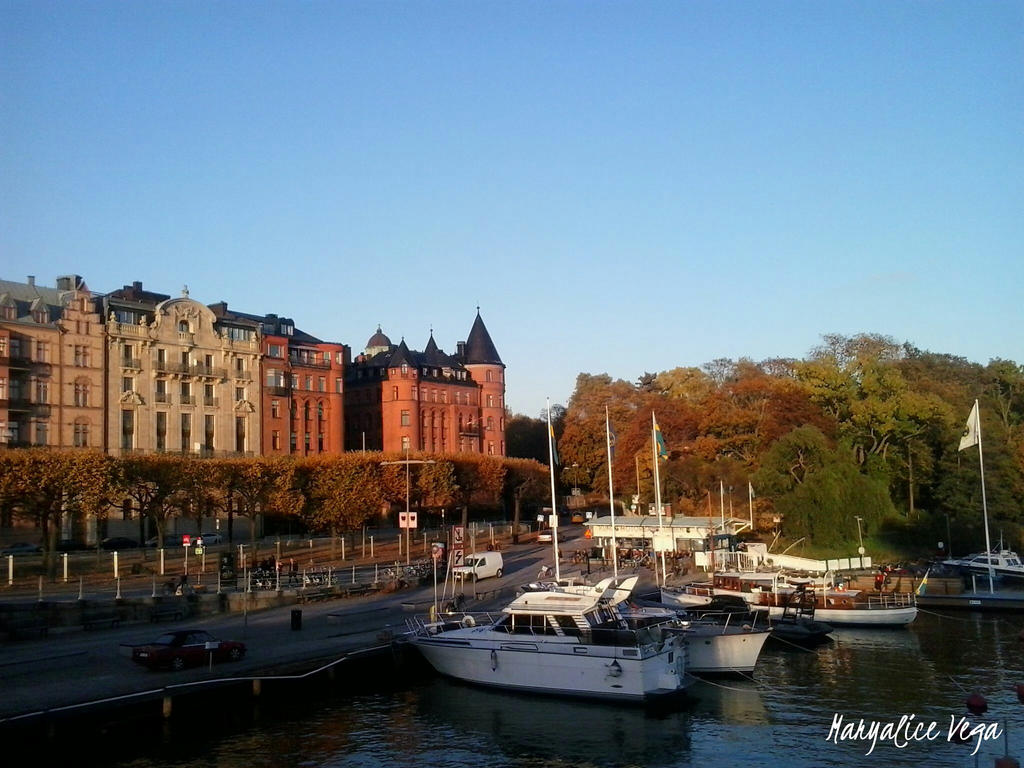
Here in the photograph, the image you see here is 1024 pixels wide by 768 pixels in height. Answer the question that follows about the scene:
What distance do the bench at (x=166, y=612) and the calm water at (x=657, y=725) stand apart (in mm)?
11619

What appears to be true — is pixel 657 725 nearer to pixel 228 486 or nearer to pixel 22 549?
pixel 228 486

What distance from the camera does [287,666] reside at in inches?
1245

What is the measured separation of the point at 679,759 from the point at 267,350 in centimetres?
7357

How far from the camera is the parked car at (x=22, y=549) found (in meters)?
61.4

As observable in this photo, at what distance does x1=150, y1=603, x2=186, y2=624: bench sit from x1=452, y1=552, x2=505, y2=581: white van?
1565 cm

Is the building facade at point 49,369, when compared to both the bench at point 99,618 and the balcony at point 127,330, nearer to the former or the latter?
the balcony at point 127,330

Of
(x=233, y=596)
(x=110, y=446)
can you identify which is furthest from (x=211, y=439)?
(x=233, y=596)

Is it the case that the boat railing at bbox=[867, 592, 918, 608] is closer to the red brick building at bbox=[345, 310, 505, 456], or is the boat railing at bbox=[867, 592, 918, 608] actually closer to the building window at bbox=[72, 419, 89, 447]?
the building window at bbox=[72, 419, 89, 447]

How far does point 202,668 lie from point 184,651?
0.77 m

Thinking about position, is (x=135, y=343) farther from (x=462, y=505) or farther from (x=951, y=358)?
(x=951, y=358)

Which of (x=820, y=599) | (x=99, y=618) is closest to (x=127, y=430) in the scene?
(x=99, y=618)

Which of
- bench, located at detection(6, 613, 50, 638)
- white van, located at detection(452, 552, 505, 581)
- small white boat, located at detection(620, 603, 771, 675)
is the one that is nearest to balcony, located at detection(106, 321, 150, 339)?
white van, located at detection(452, 552, 505, 581)

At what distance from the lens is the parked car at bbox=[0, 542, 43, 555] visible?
61.4 metres

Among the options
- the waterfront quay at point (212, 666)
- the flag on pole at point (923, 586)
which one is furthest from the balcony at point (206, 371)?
the flag on pole at point (923, 586)
